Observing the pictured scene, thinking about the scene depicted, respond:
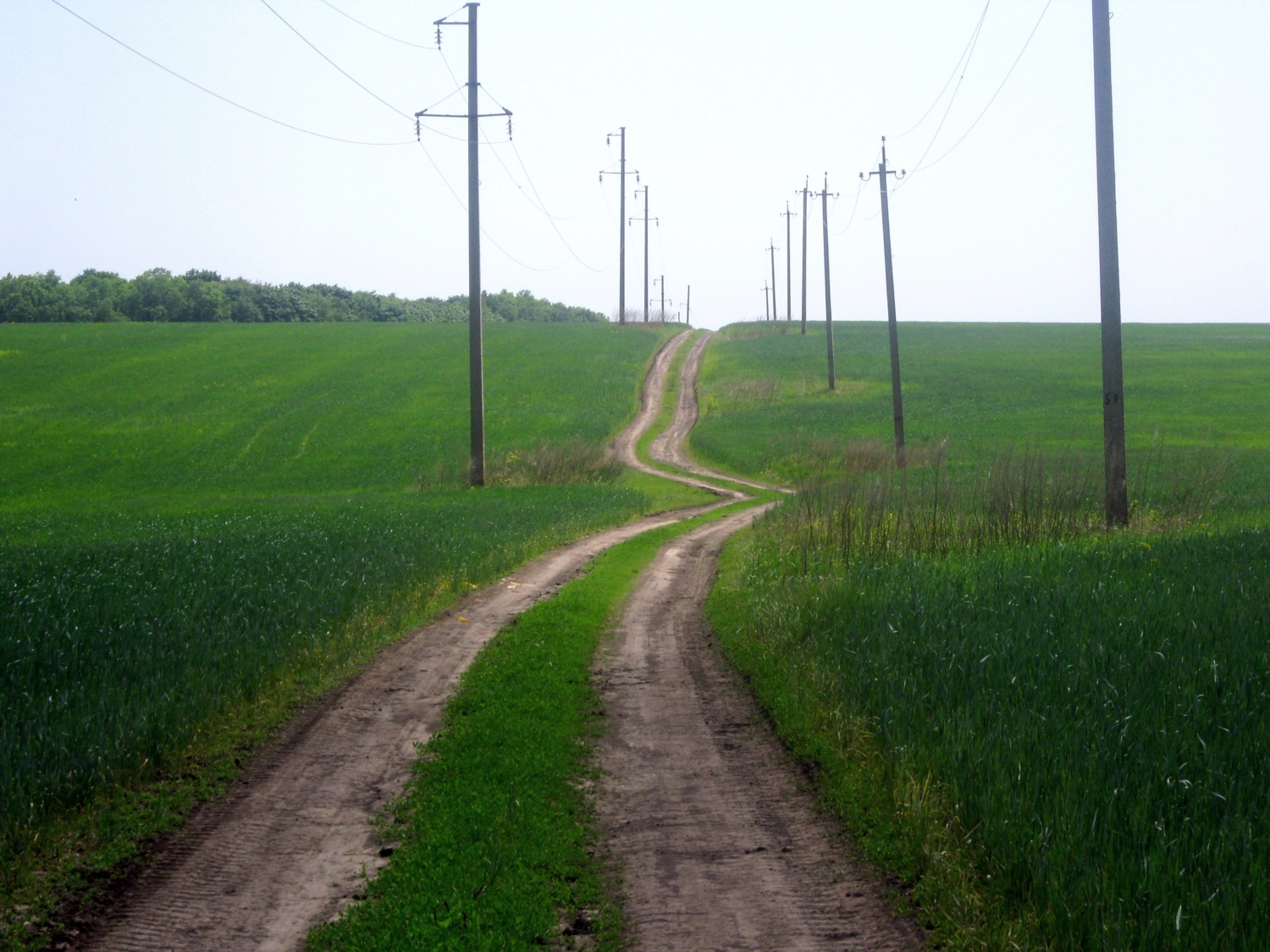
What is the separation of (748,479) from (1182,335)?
221 ft

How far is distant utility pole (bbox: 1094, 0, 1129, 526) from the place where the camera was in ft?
49.9

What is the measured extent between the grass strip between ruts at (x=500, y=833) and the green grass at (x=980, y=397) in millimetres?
15159

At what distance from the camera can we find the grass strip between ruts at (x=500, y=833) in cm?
459

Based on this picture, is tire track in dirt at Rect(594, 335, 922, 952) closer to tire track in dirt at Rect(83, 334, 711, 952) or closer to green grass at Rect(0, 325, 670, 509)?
tire track in dirt at Rect(83, 334, 711, 952)

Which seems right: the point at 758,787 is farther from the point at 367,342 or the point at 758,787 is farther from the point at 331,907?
the point at 367,342

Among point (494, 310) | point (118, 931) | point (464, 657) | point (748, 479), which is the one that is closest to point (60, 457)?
point (748, 479)

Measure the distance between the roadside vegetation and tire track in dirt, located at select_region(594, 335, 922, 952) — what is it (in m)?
0.28

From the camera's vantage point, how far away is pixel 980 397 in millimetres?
50000

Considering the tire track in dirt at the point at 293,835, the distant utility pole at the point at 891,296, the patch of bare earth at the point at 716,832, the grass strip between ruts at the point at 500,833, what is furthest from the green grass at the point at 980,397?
the tire track in dirt at the point at 293,835

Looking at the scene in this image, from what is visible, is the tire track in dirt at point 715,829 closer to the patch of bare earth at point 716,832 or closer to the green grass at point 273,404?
the patch of bare earth at point 716,832

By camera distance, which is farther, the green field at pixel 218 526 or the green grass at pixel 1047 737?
the green field at pixel 218 526

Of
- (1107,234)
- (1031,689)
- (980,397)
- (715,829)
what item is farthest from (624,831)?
(980,397)

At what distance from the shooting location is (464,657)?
1005 cm

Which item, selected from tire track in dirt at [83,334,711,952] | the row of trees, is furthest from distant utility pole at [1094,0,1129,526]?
the row of trees
